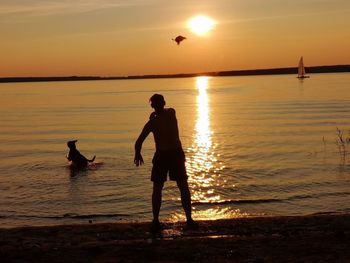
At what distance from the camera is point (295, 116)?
135 ft

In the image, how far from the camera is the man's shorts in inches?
331

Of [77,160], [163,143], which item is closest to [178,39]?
[163,143]

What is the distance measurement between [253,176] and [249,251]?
30.7 ft

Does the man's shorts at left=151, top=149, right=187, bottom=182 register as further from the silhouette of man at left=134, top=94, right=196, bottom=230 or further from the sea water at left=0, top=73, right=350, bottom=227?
the sea water at left=0, top=73, right=350, bottom=227

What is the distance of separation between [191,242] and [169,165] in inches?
57.4

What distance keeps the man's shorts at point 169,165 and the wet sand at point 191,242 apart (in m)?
0.94

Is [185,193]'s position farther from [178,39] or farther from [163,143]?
[178,39]

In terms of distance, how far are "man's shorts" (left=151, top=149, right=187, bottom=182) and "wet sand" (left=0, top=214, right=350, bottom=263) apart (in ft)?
3.08

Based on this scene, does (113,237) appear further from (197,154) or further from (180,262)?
(197,154)

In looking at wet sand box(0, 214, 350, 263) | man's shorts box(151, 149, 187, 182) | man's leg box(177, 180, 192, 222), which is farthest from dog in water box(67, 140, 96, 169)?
man's shorts box(151, 149, 187, 182)

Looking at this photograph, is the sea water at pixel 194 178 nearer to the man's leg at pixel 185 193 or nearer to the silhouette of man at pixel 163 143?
the man's leg at pixel 185 193

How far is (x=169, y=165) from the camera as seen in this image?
8.43m

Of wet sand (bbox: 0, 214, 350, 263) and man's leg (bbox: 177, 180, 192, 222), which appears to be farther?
man's leg (bbox: 177, 180, 192, 222)

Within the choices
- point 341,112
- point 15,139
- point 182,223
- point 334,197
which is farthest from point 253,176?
point 341,112
